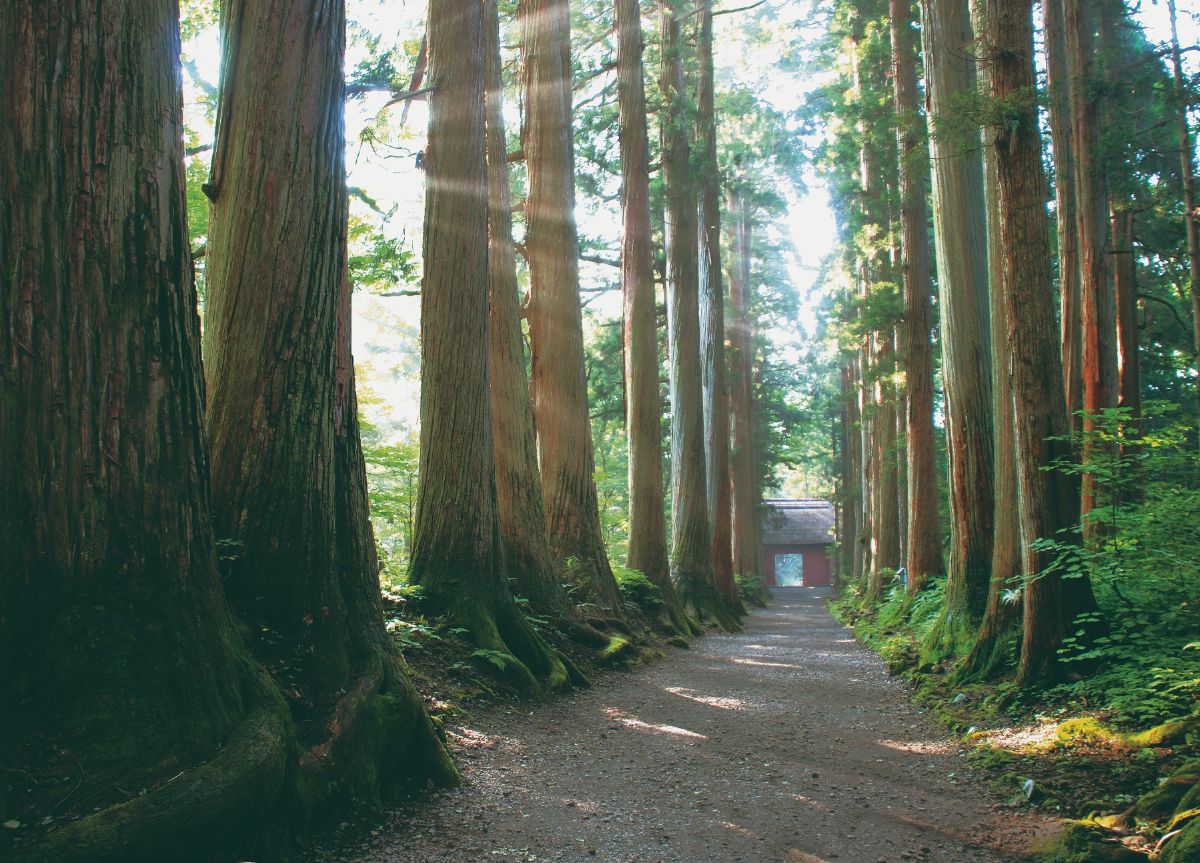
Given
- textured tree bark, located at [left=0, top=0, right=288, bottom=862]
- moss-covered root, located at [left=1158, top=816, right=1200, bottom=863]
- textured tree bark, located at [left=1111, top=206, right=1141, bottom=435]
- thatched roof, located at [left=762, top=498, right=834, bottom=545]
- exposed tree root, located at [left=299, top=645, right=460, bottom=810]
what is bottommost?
thatched roof, located at [left=762, top=498, right=834, bottom=545]

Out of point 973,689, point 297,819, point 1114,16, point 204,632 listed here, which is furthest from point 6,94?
point 1114,16

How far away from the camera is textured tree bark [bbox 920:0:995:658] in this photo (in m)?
9.77

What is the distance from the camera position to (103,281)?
371 cm

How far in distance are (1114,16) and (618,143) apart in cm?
881

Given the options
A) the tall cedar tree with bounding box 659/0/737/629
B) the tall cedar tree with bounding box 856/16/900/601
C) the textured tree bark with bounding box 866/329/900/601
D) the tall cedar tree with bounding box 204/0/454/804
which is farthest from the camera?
the textured tree bark with bounding box 866/329/900/601

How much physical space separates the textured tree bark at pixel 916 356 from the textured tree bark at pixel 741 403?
36.8 feet

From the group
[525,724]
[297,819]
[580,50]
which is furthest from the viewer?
[580,50]

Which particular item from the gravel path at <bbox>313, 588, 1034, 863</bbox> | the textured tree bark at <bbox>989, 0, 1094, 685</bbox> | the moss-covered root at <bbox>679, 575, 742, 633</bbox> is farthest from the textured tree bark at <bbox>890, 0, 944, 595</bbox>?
the textured tree bark at <bbox>989, 0, 1094, 685</bbox>

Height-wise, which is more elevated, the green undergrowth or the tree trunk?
the tree trunk

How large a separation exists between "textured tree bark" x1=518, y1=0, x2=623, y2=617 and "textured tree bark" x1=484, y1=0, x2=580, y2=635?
3.91 ft

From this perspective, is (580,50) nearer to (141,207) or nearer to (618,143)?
(618,143)

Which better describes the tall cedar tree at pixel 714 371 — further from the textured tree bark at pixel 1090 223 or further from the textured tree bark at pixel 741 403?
the textured tree bark at pixel 1090 223

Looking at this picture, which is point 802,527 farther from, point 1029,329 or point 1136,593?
point 1029,329

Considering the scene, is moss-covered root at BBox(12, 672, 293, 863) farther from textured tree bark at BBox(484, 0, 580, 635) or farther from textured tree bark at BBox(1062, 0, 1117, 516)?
textured tree bark at BBox(1062, 0, 1117, 516)
